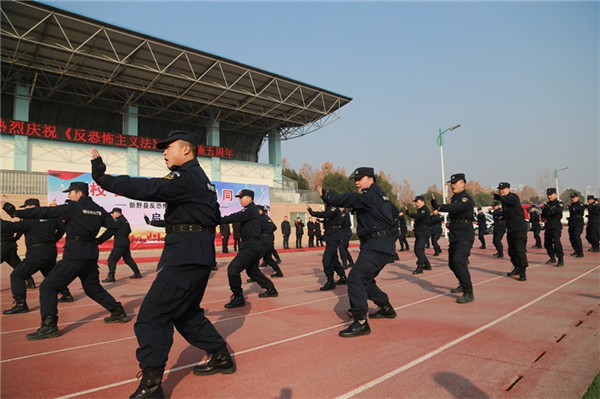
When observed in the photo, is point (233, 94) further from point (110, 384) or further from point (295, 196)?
point (110, 384)

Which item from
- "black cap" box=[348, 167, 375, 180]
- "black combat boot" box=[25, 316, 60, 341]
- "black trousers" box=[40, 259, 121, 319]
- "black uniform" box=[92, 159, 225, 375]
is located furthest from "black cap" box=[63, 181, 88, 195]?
"black cap" box=[348, 167, 375, 180]

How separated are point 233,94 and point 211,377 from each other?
91.7 ft

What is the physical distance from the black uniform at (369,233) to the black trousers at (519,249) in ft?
15.9

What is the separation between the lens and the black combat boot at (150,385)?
2697mm

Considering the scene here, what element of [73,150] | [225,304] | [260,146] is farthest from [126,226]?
[260,146]

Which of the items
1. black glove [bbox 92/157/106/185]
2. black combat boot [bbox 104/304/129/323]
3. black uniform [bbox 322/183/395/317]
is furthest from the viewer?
black combat boot [bbox 104/304/129/323]

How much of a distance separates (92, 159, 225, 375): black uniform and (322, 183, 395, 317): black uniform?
1.81 metres

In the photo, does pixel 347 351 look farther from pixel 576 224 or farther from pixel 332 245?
pixel 576 224

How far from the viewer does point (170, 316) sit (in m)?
2.91

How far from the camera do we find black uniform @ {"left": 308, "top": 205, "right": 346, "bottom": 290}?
25.3ft

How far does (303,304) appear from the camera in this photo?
6246 mm

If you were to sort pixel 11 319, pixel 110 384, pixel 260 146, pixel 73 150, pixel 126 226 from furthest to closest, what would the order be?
pixel 260 146 → pixel 73 150 → pixel 126 226 → pixel 11 319 → pixel 110 384

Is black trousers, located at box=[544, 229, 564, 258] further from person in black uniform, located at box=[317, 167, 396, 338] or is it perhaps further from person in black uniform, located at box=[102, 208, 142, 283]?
person in black uniform, located at box=[102, 208, 142, 283]

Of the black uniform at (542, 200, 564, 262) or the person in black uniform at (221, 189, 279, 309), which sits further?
the black uniform at (542, 200, 564, 262)
